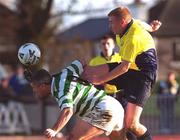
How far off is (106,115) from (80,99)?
1.23 feet

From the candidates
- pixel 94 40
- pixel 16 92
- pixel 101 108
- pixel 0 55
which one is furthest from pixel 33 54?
pixel 0 55

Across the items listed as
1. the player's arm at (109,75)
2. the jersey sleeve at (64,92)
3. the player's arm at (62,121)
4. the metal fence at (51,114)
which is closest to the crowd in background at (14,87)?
the metal fence at (51,114)

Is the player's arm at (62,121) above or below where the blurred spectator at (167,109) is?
above

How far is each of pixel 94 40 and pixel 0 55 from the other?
6153 millimetres

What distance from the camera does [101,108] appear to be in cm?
1041

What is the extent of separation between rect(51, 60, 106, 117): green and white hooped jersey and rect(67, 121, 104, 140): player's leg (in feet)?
0.45

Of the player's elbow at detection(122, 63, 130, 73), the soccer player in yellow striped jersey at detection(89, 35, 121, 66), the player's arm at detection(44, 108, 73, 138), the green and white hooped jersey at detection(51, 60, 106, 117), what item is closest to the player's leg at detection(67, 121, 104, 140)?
the green and white hooped jersey at detection(51, 60, 106, 117)

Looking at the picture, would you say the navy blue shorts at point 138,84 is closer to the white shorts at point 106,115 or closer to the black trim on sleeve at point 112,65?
the black trim on sleeve at point 112,65

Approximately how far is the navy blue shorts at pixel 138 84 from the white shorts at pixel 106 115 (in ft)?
2.78

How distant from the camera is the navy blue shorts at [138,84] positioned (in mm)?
11398

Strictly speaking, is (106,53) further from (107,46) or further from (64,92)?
(64,92)

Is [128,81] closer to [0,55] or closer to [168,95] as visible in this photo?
[168,95]

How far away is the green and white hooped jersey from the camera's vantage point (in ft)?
33.4

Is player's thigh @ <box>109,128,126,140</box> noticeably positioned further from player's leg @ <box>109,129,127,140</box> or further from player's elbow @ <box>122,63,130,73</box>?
player's elbow @ <box>122,63,130,73</box>
